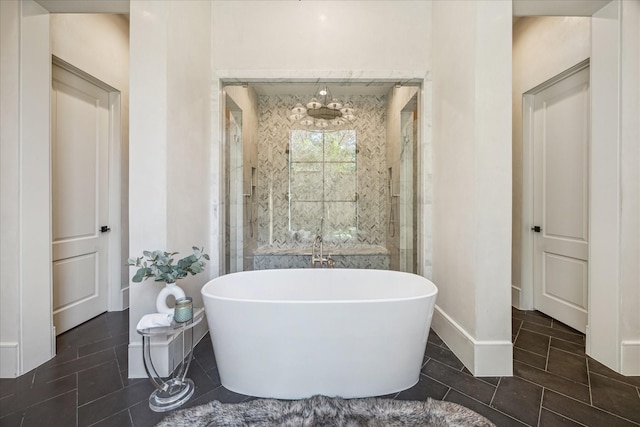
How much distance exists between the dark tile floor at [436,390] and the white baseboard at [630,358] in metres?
0.06

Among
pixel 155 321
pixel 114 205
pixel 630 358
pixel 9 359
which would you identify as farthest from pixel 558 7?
pixel 9 359

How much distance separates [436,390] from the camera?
1.67 m

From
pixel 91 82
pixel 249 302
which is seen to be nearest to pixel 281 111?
pixel 91 82

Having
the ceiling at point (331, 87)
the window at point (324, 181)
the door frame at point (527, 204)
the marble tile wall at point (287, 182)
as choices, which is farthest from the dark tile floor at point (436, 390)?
the ceiling at point (331, 87)

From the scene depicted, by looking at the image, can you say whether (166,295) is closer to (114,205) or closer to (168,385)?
(168,385)

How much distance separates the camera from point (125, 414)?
148 centimetres

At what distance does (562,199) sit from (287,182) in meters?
3.03

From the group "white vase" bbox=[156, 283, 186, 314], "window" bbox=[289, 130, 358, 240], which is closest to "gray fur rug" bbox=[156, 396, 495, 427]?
"white vase" bbox=[156, 283, 186, 314]

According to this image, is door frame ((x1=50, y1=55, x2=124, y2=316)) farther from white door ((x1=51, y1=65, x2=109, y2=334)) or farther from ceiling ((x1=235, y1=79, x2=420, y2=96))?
ceiling ((x1=235, y1=79, x2=420, y2=96))

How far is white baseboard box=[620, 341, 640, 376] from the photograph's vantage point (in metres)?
1.81

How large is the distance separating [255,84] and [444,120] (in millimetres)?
1793

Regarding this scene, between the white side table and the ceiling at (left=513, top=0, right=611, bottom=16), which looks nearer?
the white side table

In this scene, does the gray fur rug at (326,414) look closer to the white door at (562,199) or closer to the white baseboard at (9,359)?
the white baseboard at (9,359)

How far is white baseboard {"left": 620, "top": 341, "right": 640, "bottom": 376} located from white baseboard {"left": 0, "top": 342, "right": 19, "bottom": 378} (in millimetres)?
3887
